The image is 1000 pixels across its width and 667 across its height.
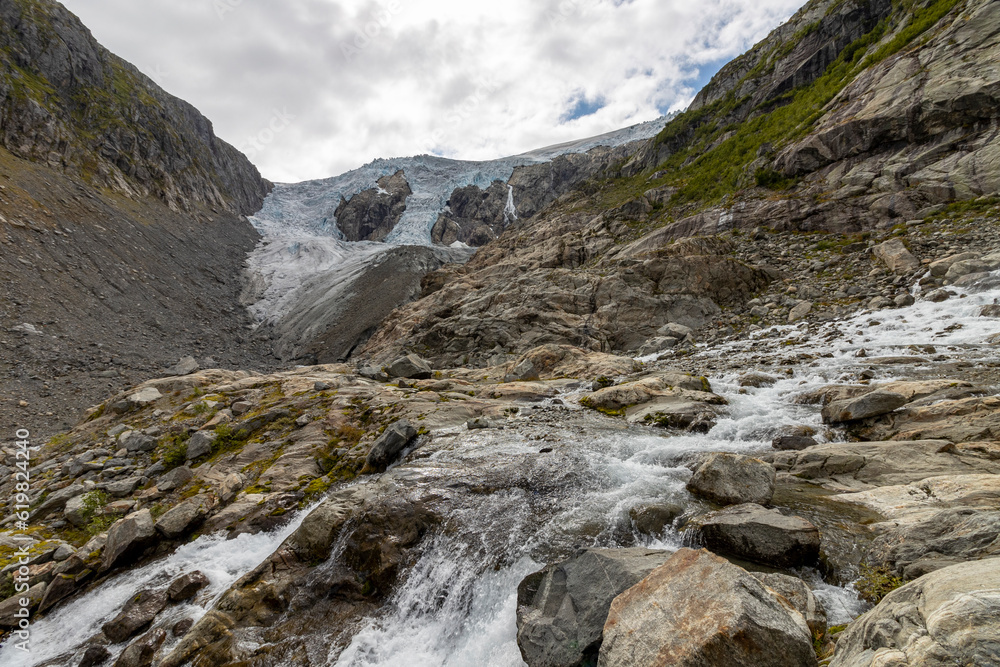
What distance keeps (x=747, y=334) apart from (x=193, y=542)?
1859 centimetres

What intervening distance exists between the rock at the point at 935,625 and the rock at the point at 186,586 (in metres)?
7.79

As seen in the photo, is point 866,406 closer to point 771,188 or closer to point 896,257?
point 896,257

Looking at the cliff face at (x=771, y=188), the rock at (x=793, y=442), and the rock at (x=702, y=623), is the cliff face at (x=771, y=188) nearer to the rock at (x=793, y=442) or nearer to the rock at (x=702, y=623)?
the rock at (x=793, y=442)

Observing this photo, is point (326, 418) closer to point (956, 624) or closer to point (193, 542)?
point (193, 542)

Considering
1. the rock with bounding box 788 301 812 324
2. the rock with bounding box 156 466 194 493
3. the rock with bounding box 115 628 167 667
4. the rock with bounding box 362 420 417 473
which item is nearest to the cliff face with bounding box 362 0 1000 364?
the rock with bounding box 788 301 812 324

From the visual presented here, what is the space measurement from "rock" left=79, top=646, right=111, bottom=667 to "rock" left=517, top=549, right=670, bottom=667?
18.1 feet

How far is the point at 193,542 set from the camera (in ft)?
24.3

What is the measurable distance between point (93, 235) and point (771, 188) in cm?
5385

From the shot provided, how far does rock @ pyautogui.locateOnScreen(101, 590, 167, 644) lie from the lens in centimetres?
561

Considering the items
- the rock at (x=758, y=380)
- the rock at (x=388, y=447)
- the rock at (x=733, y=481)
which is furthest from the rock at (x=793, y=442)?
the rock at (x=388, y=447)

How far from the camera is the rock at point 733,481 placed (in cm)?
579

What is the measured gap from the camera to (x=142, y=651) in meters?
5.22

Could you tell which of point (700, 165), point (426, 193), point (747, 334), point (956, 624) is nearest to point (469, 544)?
point (956, 624)

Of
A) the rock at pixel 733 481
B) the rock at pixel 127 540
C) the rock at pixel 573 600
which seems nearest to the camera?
the rock at pixel 573 600
